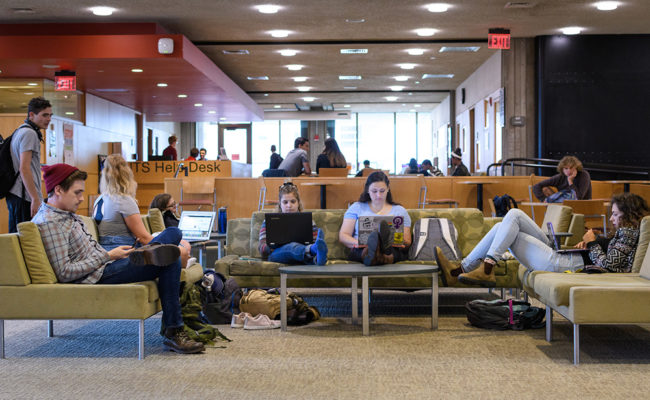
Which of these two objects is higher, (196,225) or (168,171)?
(168,171)

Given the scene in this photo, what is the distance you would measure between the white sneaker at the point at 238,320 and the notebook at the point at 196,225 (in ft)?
Result: 4.61

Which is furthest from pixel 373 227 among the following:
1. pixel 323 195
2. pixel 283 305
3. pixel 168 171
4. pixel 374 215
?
pixel 168 171

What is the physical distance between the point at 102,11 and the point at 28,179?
4.75 meters

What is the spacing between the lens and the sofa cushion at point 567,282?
3.85m

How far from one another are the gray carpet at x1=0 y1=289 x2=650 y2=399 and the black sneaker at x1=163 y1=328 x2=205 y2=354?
0.05m

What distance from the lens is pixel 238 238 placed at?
6.02m

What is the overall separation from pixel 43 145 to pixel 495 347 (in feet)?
30.2

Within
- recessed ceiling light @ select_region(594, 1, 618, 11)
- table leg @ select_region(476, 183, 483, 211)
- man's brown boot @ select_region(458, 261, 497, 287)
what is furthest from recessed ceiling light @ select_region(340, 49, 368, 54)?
man's brown boot @ select_region(458, 261, 497, 287)

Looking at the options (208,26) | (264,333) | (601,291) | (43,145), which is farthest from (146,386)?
(43,145)

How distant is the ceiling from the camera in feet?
30.6

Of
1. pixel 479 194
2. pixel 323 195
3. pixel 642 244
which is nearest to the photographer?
pixel 642 244

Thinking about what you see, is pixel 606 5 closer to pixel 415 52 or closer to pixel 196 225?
pixel 415 52

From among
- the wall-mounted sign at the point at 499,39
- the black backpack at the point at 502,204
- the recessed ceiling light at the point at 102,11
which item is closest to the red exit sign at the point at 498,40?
the wall-mounted sign at the point at 499,39

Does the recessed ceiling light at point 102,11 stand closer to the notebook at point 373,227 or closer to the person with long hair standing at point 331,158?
the person with long hair standing at point 331,158
